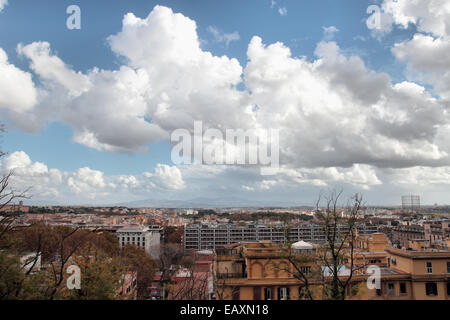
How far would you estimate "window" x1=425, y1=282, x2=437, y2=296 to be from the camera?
12.5m

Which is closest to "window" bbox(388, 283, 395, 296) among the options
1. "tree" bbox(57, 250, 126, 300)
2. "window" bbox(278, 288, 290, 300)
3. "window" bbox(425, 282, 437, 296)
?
"window" bbox(425, 282, 437, 296)

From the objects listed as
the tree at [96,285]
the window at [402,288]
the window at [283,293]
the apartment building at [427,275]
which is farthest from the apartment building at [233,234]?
the tree at [96,285]

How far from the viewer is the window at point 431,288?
41.0 feet

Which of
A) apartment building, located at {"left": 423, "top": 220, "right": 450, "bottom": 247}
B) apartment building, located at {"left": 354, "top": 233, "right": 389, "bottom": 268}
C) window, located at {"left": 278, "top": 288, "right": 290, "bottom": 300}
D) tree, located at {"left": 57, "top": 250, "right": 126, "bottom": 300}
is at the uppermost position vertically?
→ tree, located at {"left": 57, "top": 250, "right": 126, "bottom": 300}

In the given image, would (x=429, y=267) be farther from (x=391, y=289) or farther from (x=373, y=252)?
(x=373, y=252)

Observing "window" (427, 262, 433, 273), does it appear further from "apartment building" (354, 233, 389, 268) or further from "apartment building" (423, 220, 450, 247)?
"apartment building" (423, 220, 450, 247)

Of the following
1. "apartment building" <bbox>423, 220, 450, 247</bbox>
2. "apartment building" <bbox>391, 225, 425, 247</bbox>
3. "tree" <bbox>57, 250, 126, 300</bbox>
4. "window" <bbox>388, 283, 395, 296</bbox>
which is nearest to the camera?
"tree" <bbox>57, 250, 126, 300</bbox>

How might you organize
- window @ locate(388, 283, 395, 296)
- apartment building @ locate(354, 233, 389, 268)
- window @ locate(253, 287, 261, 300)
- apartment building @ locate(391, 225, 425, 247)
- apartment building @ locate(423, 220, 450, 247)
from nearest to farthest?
window @ locate(253, 287, 261, 300)
window @ locate(388, 283, 395, 296)
apartment building @ locate(354, 233, 389, 268)
apartment building @ locate(423, 220, 450, 247)
apartment building @ locate(391, 225, 425, 247)

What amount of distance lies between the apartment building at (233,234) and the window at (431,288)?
5041cm

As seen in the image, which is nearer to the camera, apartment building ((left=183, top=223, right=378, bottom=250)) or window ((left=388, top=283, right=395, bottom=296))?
window ((left=388, top=283, right=395, bottom=296))

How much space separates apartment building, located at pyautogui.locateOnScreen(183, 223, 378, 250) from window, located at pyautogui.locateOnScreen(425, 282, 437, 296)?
165 feet

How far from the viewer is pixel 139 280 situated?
24438mm
